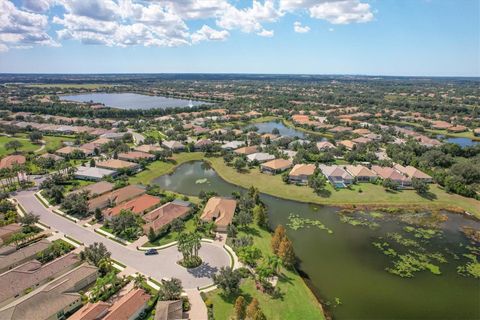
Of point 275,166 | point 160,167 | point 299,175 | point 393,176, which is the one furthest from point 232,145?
point 393,176

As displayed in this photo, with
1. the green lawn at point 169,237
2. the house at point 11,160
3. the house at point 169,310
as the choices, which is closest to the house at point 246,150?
the green lawn at point 169,237

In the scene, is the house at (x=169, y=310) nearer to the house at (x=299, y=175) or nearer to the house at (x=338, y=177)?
the house at (x=299, y=175)

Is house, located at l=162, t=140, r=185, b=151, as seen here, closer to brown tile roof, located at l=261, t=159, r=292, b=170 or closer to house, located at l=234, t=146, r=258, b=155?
house, located at l=234, t=146, r=258, b=155

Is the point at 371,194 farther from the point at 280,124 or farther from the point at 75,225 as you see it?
the point at 280,124

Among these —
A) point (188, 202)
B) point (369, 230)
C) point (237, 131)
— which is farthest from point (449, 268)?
point (237, 131)

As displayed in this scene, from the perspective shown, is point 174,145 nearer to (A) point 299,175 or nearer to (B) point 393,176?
(A) point 299,175

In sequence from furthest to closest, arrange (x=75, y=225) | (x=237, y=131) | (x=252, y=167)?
(x=237, y=131), (x=252, y=167), (x=75, y=225)

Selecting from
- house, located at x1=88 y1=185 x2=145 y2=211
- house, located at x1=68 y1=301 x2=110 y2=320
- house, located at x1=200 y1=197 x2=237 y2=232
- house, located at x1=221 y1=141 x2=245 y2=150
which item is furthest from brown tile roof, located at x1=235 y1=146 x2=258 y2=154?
house, located at x1=68 y1=301 x2=110 y2=320
